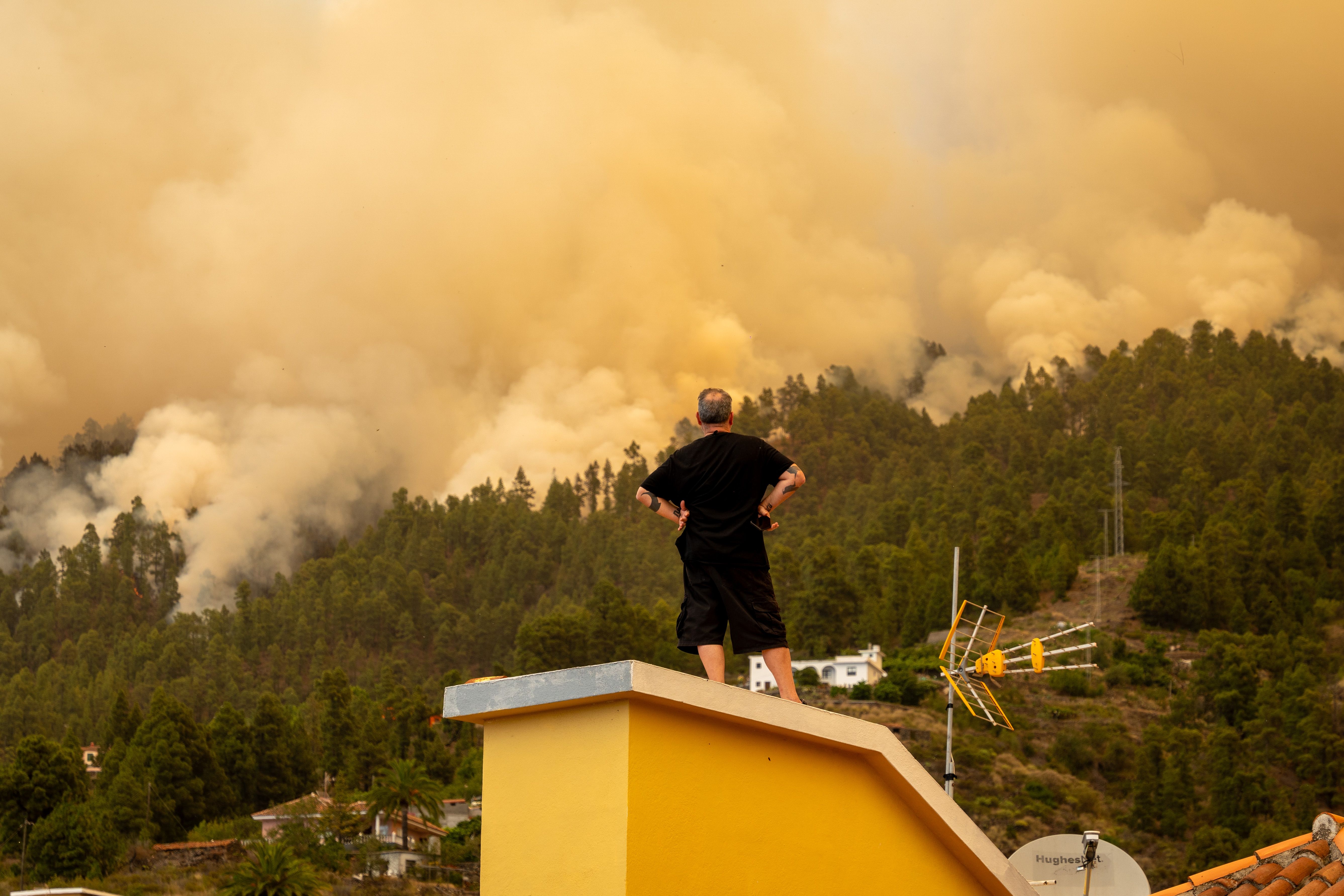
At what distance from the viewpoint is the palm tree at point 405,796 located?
57719 millimetres

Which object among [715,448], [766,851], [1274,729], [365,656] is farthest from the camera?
[365,656]

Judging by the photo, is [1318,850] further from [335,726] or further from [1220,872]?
[335,726]

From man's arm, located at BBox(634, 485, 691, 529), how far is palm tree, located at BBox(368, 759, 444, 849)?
5490 cm

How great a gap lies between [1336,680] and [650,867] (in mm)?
85804

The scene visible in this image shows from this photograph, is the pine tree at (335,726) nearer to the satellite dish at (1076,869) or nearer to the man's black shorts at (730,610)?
the satellite dish at (1076,869)

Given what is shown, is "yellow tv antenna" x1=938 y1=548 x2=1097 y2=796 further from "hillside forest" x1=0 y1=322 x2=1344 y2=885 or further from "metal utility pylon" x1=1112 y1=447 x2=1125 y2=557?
"metal utility pylon" x1=1112 y1=447 x2=1125 y2=557

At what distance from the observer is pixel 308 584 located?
135125 mm

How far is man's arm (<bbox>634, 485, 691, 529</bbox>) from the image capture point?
529cm

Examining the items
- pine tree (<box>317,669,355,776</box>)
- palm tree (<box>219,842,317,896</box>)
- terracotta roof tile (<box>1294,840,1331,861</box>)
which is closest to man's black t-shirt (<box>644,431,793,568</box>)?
terracotta roof tile (<box>1294,840,1331,861</box>)

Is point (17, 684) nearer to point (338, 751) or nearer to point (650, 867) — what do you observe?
point (338, 751)

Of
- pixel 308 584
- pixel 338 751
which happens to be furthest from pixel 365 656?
pixel 338 751

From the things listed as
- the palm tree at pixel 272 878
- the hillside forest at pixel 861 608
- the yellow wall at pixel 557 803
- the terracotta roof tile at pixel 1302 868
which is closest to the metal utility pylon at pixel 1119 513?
the hillside forest at pixel 861 608

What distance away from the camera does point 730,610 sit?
17.0ft

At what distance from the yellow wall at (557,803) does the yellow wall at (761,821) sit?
0.15ft
